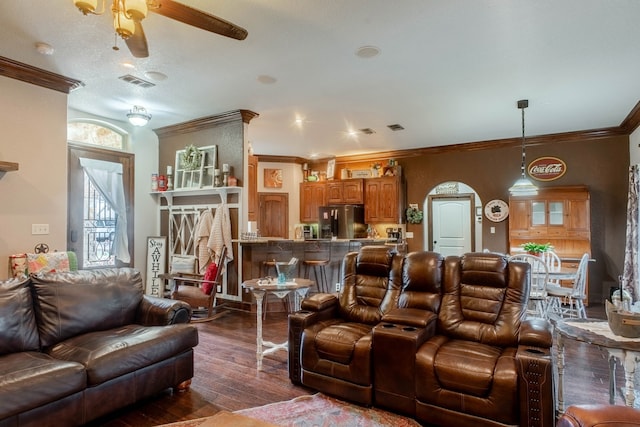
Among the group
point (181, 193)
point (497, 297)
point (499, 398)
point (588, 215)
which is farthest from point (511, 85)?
point (181, 193)

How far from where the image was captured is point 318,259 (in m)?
6.04

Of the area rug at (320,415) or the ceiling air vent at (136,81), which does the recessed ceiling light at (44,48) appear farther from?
the area rug at (320,415)

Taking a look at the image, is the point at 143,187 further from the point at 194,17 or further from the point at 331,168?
the point at 194,17

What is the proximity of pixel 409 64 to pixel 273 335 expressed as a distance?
135 inches

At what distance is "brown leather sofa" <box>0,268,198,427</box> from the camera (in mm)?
2125

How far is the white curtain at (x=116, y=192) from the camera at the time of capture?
5.65 metres

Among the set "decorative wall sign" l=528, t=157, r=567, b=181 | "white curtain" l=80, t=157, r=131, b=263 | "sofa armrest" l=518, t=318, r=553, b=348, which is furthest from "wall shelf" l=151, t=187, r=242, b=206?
"decorative wall sign" l=528, t=157, r=567, b=181

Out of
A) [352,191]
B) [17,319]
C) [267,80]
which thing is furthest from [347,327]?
[352,191]

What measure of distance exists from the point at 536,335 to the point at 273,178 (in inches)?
287

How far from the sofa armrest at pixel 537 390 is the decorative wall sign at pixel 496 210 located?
18.2 feet

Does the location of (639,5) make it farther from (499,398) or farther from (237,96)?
(237,96)

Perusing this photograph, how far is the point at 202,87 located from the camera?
14.7 feet

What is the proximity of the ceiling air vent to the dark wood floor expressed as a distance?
10.2 ft

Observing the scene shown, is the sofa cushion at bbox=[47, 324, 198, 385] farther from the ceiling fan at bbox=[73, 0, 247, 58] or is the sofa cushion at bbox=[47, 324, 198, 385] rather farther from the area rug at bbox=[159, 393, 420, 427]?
the ceiling fan at bbox=[73, 0, 247, 58]
